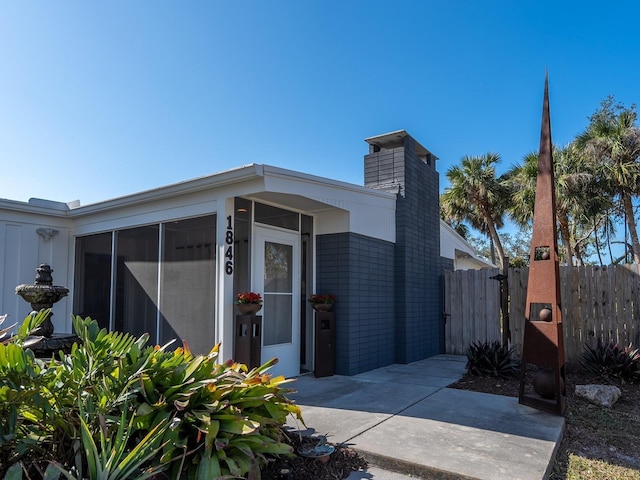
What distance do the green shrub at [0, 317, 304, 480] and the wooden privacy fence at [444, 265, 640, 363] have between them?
6.45 m

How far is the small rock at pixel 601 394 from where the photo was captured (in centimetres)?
507

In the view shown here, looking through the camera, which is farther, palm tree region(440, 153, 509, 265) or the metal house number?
palm tree region(440, 153, 509, 265)

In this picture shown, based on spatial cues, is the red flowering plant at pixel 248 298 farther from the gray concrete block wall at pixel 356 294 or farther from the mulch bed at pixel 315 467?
the mulch bed at pixel 315 467

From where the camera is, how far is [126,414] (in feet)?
8.23

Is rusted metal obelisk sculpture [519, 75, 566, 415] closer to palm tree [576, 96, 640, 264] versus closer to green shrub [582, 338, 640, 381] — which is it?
green shrub [582, 338, 640, 381]

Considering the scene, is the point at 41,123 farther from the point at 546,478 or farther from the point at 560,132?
the point at 560,132

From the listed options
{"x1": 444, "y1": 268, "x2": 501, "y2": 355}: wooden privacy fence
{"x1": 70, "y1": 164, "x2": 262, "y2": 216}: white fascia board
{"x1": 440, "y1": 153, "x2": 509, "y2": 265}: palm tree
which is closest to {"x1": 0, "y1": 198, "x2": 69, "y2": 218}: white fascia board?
{"x1": 70, "y1": 164, "x2": 262, "y2": 216}: white fascia board

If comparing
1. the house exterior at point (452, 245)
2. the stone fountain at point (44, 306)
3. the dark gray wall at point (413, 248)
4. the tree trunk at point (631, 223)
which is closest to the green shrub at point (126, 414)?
the stone fountain at point (44, 306)

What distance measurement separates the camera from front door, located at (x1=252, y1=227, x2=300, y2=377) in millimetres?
6461

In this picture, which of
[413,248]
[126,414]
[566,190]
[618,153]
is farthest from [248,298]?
[618,153]

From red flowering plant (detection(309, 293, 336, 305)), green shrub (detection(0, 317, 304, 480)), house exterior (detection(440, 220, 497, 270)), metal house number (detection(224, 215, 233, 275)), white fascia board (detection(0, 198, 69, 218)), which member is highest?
white fascia board (detection(0, 198, 69, 218))

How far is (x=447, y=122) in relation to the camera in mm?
13266

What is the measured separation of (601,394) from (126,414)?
5.34 metres

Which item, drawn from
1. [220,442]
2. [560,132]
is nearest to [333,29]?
[220,442]
